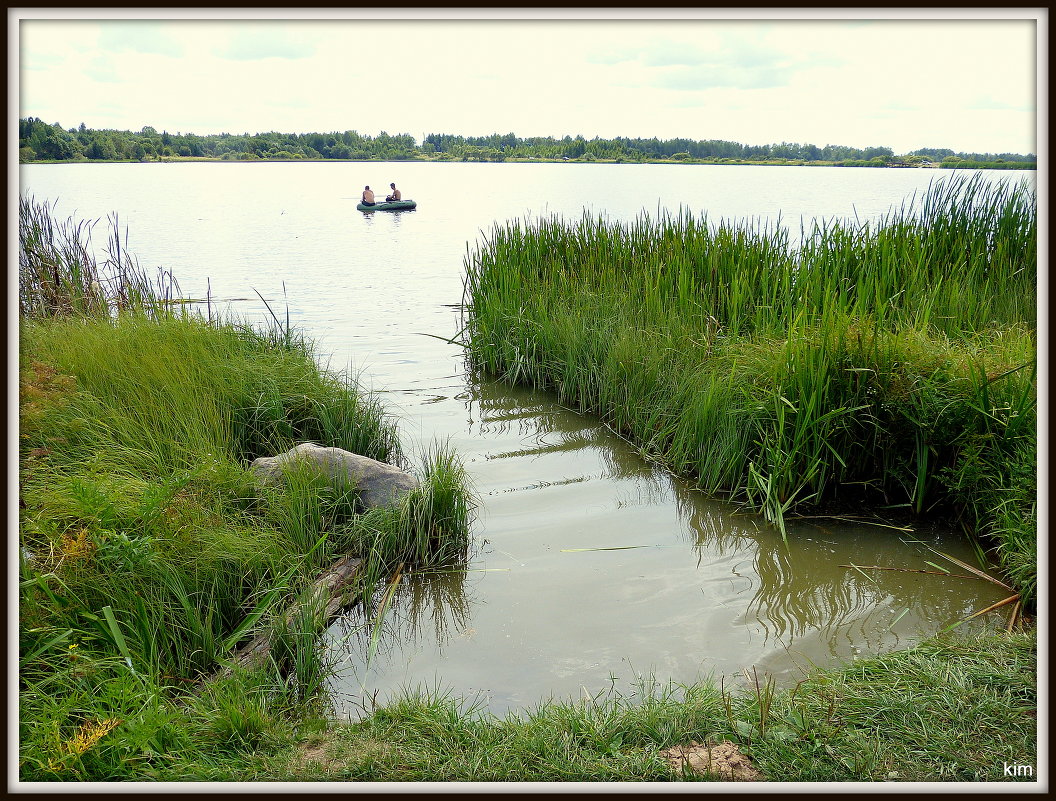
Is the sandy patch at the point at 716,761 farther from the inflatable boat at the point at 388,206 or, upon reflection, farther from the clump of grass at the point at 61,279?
the inflatable boat at the point at 388,206

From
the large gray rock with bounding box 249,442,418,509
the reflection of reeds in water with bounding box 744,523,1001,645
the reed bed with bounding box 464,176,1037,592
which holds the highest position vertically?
the reed bed with bounding box 464,176,1037,592

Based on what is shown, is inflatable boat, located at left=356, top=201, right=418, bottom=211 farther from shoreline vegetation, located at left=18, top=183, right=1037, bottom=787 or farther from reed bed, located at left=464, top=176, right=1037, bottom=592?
shoreline vegetation, located at left=18, top=183, right=1037, bottom=787

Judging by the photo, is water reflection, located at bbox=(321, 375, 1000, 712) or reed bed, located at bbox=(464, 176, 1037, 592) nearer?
water reflection, located at bbox=(321, 375, 1000, 712)

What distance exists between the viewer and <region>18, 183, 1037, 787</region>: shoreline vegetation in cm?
250

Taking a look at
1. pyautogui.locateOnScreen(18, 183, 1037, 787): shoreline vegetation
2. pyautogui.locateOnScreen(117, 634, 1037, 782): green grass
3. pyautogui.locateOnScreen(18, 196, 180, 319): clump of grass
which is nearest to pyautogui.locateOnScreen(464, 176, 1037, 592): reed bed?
pyautogui.locateOnScreen(18, 183, 1037, 787): shoreline vegetation

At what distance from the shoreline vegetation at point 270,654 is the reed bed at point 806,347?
3.5 inches

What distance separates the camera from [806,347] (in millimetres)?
4723

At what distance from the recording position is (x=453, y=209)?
34.7 metres

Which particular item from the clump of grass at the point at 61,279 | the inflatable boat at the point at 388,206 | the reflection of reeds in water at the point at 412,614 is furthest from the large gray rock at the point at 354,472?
the inflatable boat at the point at 388,206

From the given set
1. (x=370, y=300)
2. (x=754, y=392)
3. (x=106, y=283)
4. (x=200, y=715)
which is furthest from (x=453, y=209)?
(x=200, y=715)

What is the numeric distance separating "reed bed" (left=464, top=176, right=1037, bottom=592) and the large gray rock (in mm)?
2137

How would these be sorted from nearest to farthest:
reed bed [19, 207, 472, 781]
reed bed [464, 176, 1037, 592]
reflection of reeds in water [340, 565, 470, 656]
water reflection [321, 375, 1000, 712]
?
1. reed bed [19, 207, 472, 781]
2. water reflection [321, 375, 1000, 712]
3. reflection of reeds in water [340, 565, 470, 656]
4. reed bed [464, 176, 1037, 592]

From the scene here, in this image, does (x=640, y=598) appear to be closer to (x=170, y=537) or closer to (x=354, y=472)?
(x=354, y=472)

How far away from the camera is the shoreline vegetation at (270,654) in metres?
2.50
